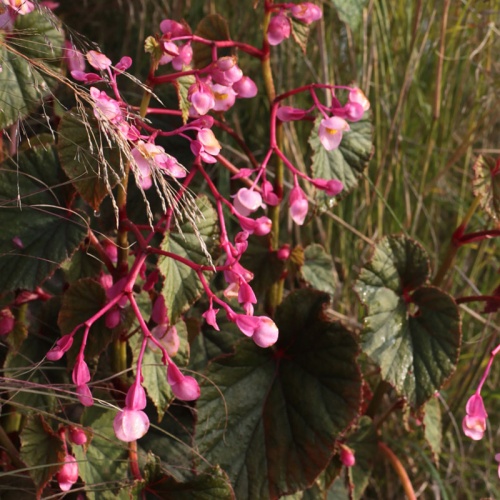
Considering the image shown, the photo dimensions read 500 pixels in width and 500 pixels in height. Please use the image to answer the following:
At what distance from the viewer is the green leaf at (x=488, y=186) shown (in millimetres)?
1040

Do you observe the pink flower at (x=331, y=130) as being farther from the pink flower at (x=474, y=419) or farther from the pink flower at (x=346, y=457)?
the pink flower at (x=346, y=457)

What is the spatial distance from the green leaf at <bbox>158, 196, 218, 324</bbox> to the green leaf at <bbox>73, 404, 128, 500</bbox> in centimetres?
21

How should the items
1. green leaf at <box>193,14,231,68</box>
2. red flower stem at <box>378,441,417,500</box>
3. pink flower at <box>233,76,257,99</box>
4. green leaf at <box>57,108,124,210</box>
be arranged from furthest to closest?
red flower stem at <box>378,441,417,500</box>
green leaf at <box>193,14,231,68</box>
pink flower at <box>233,76,257,99</box>
green leaf at <box>57,108,124,210</box>

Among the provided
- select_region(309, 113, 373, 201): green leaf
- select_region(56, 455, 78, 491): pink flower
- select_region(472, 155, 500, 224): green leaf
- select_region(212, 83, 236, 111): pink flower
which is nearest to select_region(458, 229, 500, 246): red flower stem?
select_region(472, 155, 500, 224): green leaf

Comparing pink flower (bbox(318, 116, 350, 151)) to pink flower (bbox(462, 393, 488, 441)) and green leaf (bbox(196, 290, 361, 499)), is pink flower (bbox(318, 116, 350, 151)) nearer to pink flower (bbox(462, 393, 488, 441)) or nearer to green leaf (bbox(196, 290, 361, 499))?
green leaf (bbox(196, 290, 361, 499))

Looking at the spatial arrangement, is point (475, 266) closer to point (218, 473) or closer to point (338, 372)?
point (338, 372)

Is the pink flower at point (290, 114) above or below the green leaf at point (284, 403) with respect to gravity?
above

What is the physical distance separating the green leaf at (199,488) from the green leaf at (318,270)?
0.44 m

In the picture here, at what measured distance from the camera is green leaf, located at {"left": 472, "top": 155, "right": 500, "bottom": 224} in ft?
3.41

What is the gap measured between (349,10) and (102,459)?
2.31 feet

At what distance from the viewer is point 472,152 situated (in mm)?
1845

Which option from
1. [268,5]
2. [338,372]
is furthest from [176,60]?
[338,372]

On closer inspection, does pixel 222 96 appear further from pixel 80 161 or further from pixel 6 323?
pixel 6 323

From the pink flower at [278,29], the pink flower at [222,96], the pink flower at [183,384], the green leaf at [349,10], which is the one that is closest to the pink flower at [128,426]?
the pink flower at [183,384]
